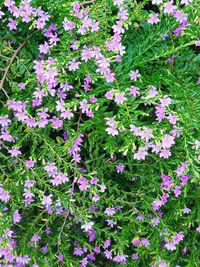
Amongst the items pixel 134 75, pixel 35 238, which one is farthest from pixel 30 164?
pixel 134 75

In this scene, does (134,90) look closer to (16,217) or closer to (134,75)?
(134,75)

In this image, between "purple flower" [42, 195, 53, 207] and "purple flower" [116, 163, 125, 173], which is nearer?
"purple flower" [42, 195, 53, 207]

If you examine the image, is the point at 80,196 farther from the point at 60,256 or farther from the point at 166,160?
the point at 166,160

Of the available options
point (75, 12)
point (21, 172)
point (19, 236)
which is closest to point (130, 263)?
point (19, 236)

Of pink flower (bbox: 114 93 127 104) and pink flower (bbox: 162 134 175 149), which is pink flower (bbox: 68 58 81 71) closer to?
pink flower (bbox: 114 93 127 104)

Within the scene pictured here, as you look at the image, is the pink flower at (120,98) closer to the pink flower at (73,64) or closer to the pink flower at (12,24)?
the pink flower at (73,64)

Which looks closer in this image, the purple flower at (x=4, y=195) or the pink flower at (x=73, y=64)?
the pink flower at (x=73, y=64)

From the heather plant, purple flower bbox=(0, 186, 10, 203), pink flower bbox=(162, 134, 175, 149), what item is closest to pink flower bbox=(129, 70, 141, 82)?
the heather plant

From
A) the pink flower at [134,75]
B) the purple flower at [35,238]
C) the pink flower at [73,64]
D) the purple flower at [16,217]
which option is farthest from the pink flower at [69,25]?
the purple flower at [35,238]

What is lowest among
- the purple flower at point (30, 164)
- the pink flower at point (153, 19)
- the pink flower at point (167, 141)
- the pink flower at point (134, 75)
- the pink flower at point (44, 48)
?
the purple flower at point (30, 164)
